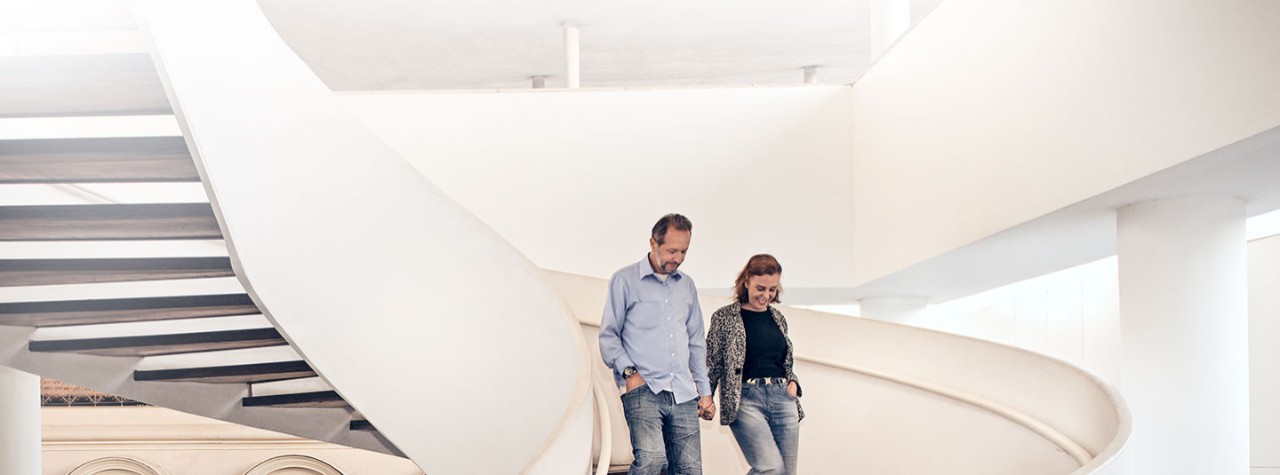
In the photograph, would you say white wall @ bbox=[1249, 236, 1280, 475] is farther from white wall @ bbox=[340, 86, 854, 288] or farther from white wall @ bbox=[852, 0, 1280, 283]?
white wall @ bbox=[340, 86, 854, 288]

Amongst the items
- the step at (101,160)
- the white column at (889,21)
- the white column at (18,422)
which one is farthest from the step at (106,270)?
the white column at (889,21)

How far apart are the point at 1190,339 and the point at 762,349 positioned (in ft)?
8.94

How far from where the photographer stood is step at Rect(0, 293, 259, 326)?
5.32 metres

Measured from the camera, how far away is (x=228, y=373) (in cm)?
679

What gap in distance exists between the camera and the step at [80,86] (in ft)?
11.7

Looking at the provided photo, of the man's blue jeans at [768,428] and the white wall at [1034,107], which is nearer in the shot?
the man's blue jeans at [768,428]

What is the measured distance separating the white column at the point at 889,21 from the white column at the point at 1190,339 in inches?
150

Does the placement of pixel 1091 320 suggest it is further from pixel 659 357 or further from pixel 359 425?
pixel 659 357

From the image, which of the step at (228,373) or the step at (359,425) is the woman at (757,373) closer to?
the step at (228,373)

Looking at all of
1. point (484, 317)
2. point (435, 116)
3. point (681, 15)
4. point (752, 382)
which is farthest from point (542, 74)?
point (752, 382)

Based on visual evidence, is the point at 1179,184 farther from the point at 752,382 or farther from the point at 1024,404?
the point at 752,382

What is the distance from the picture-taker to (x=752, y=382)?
4816mm

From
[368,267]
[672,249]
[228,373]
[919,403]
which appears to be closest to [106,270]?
[368,267]

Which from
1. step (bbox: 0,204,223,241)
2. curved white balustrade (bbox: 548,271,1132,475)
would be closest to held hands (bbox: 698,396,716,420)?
curved white balustrade (bbox: 548,271,1132,475)
